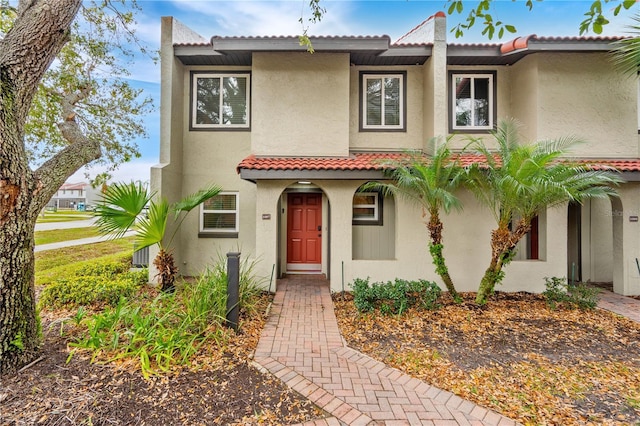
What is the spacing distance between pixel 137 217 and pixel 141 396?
428 centimetres

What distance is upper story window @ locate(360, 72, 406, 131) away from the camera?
9805 millimetres

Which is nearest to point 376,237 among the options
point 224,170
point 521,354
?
point 521,354

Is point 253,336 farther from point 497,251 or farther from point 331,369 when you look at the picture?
point 497,251

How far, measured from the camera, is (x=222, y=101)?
9.80 m

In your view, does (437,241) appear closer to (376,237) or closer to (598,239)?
(376,237)

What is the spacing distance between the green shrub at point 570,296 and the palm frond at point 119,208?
990 cm

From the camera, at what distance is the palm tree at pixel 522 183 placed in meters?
6.01

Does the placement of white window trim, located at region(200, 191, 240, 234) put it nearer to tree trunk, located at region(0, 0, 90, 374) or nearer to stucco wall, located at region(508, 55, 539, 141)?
tree trunk, located at region(0, 0, 90, 374)

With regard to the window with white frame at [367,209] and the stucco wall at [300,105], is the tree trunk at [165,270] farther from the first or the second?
the window with white frame at [367,209]

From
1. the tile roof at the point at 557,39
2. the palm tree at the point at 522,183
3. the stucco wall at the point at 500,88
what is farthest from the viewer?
the stucco wall at the point at 500,88

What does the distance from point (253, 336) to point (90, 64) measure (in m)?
9.71

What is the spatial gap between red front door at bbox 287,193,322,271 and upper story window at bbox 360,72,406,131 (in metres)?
3.17

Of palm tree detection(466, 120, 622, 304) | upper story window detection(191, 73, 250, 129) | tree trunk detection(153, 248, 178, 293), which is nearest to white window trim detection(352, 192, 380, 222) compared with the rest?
palm tree detection(466, 120, 622, 304)

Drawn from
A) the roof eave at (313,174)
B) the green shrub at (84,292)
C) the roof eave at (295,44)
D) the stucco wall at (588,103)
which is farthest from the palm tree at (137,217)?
the stucco wall at (588,103)
